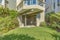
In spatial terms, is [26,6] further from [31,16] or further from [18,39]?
[18,39]

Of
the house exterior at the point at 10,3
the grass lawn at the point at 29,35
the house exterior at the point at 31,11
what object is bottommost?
the grass lawn at the point at 29,35

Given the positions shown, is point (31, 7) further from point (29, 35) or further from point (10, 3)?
point (29, 35)

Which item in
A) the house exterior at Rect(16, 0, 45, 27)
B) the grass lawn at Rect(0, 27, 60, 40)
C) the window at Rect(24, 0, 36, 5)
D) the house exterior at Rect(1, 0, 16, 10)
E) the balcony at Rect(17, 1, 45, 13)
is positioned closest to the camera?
the grass lawn at Rect(0, 27, 60, 40)

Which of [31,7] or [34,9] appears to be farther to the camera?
[34,9]

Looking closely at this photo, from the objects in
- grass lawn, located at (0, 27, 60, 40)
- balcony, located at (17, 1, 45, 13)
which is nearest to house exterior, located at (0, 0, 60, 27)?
balcony, located at (17, 1, 45, 13)

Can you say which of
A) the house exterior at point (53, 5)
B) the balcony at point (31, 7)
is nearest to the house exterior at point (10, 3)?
the balcony at point (31, 7)

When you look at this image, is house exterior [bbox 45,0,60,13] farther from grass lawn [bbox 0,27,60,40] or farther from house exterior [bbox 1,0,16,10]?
grass lawn [bbox 0,27,60,40]

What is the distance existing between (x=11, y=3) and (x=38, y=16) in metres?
3.31

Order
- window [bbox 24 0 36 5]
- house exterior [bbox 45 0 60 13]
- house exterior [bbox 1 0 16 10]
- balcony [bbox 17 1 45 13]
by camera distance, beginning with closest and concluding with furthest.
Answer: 1. balcony [bbox 17 1 45 13]
2. window [bbox 24 0 36 5]
3. house exterior [bbox 45 0 60 13]
4. house exterior [bbox 1 0 16 10]

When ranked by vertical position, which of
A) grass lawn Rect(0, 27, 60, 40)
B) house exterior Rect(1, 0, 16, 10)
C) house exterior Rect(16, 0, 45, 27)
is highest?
house exterior Rect(1, 0, 16, 10)

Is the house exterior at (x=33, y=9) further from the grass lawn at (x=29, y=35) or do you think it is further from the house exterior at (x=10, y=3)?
the grass lawn at (x=29, y=35)

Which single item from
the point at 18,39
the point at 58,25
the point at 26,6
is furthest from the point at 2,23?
the point at 18,39

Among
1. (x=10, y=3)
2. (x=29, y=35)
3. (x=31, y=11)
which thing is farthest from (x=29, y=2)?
(x=29, y=35)

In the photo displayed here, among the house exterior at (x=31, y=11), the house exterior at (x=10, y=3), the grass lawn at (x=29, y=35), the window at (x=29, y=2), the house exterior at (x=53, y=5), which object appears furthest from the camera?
the house exterior at (x=10, y=3)
